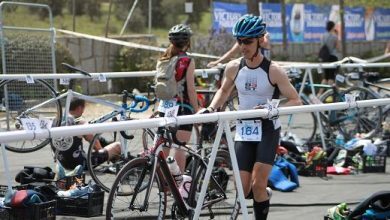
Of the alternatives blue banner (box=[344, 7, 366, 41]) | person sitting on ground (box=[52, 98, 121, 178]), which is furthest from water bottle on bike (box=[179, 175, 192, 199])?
blue banner (box=[344, 7, 366, 41])

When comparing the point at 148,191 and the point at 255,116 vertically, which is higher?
the point at 255,116

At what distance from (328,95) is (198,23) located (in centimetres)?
1575

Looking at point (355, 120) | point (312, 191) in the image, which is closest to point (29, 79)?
point (312, 191)

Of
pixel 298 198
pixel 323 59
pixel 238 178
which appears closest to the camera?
pixel 238 178

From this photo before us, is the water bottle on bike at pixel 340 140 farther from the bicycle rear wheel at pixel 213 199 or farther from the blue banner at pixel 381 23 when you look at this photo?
the blue banner at pixel 381 23

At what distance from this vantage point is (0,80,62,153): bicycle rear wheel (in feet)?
35.0

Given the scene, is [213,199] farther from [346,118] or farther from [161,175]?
[346,118]

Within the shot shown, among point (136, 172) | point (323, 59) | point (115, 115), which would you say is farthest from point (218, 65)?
point (323, 59)

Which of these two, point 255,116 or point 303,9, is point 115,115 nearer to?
point 255,116

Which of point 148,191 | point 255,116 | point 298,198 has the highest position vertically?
point 255,116

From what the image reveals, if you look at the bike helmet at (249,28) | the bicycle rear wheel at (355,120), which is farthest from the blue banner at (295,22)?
the bike helmet at (249,28)

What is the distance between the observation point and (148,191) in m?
6.56

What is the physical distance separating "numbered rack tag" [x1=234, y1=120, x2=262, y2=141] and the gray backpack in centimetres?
177

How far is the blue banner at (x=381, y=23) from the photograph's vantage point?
2912 centimetres
